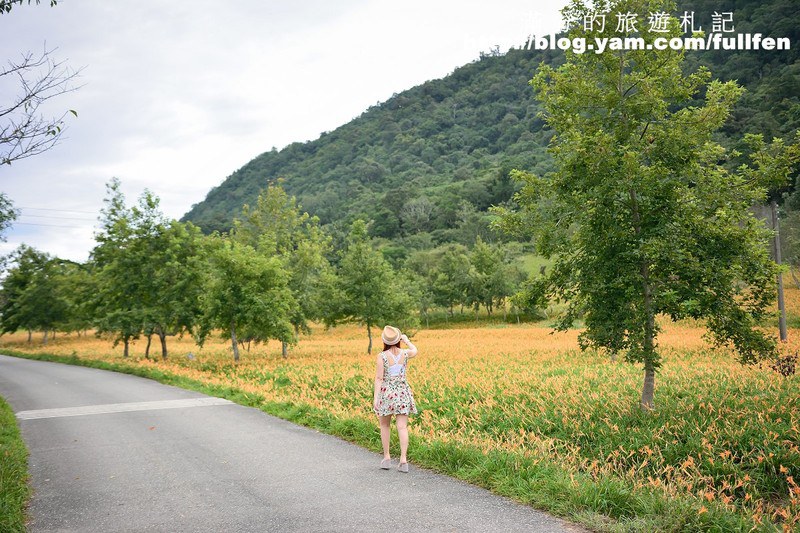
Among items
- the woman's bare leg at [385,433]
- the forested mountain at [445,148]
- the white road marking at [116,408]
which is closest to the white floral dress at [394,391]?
the woman's bare leg at [385,433]

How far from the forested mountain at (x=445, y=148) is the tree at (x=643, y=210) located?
54.3m

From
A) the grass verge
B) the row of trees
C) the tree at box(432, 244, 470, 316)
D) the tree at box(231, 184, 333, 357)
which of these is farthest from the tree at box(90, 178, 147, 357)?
the tree at box(432, 244, 470, 316)

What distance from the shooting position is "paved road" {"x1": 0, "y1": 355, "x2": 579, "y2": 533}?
204 inches

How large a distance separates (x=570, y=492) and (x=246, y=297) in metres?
20.5

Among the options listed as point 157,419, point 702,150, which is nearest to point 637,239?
point 702,150

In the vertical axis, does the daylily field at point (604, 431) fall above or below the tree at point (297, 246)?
below

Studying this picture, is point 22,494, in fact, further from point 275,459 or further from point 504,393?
point 504,393

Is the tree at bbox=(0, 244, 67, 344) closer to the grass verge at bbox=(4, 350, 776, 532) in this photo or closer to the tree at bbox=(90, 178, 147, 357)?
the tree at bbox=(90, 178, 147, 357)

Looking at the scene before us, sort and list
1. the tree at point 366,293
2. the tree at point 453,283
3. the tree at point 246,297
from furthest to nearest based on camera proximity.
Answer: the tree at point 453,283 < the tree at point 366,293 < the tree at point 246,297

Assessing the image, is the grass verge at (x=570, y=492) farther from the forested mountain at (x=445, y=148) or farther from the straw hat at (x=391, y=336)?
the forested mountain at (x=445, y=148)

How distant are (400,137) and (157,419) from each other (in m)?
160

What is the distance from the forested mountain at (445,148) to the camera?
90562mm

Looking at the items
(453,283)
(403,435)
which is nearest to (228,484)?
(403,435)

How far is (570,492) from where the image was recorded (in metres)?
5.37
